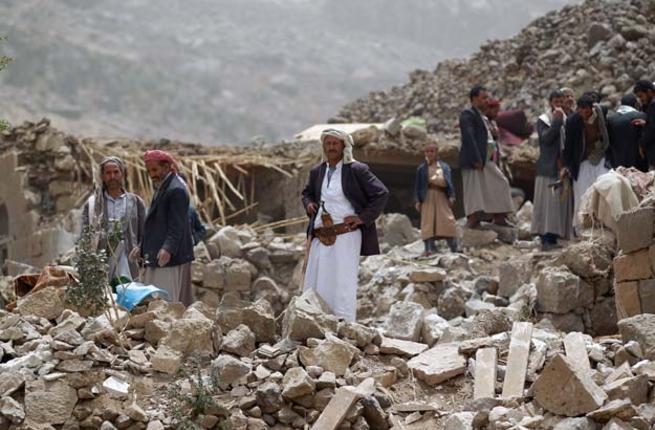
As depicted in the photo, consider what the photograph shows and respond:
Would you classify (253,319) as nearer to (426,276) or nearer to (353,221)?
(353,221)

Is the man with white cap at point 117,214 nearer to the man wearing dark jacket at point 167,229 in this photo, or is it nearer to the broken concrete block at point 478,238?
the man wearing dark jacket at point 167,229

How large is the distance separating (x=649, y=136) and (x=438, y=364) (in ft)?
10.8

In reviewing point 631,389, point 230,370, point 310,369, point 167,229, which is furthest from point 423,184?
point 631,389

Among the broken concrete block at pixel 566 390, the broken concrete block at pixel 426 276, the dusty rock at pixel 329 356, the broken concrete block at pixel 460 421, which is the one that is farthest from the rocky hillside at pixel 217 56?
the broken concrete block at pixel 566 390

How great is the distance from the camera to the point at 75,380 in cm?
559

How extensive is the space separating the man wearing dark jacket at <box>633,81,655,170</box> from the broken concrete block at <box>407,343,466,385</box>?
2989 mm

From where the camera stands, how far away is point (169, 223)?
7340 millimetres

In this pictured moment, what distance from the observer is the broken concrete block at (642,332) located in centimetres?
588

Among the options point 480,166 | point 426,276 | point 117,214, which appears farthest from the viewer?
point 480,166

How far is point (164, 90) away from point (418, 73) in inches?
1352

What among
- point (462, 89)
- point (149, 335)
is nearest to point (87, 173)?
point (149, 335)

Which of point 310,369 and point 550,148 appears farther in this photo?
point 550,148

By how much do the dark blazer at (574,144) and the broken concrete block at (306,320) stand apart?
3.35 metres

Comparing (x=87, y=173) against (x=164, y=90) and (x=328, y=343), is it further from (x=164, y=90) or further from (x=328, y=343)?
(x=164, y=90)
